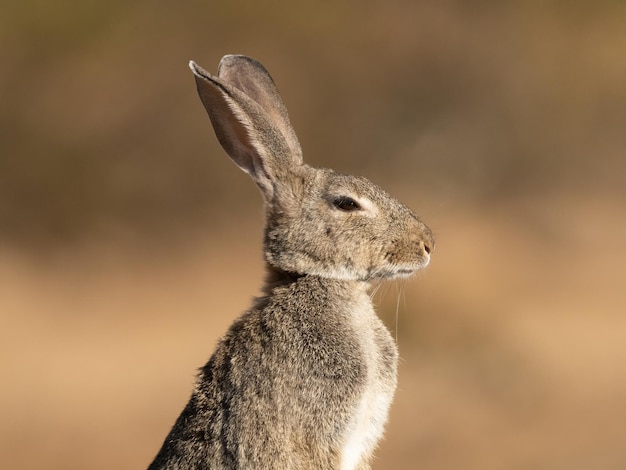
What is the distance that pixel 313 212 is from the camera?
13.0 feet

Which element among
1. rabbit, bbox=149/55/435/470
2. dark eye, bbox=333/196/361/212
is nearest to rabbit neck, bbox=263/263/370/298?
rabbit, bbox=149/55/435/470

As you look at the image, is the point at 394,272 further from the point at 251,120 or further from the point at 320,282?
the point at 251,120

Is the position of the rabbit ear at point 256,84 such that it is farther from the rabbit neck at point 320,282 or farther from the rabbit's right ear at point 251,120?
the rabbit neck at point 320,282

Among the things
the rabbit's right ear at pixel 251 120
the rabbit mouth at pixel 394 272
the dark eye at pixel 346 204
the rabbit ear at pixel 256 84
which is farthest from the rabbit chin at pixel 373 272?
the rabbit ear at pixel 256 84

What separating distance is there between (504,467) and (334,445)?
11.2ft

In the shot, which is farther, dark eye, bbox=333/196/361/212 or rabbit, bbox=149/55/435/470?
dark eye, bbox=333/196/361/212

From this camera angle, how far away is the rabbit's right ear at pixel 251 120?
382 cm

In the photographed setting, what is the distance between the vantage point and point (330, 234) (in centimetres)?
390

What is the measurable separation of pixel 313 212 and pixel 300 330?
44 centimetres

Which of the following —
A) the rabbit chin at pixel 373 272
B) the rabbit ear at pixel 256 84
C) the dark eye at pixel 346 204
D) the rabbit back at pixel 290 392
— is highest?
the rabbit ear at pixel 256 84

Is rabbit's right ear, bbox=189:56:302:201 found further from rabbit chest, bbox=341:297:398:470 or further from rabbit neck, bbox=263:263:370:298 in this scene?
rabbit chest, bbox=341:297:398:470

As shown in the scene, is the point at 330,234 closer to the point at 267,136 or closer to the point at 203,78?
the point at 267,136

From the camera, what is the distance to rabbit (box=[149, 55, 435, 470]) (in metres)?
3.63

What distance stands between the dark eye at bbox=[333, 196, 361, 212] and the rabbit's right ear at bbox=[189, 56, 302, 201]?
0.72ft
